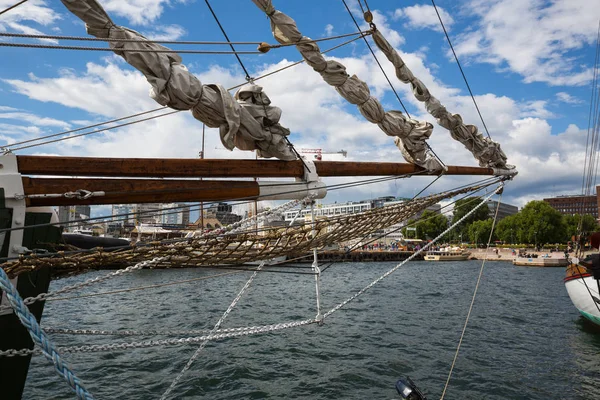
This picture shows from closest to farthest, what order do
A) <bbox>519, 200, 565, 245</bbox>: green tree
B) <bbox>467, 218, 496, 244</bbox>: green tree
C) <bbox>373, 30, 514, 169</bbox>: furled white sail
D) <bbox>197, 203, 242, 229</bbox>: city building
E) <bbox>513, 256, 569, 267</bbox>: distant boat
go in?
<bbox>197, 203, 242, 229</bbox>: city building, <bbox>373, 30, 514, 169</bbox>: furled white sail, <bbox>513, 256, 569, 267</bbox>: distant boat, <bbox>519, 200, 565, 245</bbox>: green tree, <bbox>467, 218, 496, 244</bbox>: green tree

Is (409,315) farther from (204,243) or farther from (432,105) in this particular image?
(204,243)

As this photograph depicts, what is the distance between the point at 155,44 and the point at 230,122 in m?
1.06

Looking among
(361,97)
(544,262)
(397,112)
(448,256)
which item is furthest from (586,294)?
(448,256)

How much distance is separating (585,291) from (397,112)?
1276cm

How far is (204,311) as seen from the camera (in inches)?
658

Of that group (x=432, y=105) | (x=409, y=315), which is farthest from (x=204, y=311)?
(x=432, y=105)

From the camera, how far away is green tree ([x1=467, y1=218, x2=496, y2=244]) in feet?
291

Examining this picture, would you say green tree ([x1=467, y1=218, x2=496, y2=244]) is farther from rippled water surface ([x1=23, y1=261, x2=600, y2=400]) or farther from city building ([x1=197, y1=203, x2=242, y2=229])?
rippled water surface ([x1=23, y1=261, x2=600, y2=400])

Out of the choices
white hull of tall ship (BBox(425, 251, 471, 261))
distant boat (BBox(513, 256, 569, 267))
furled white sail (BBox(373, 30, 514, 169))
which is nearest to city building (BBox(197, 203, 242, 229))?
furled white sail (BBox(373, 30, 514, 169))

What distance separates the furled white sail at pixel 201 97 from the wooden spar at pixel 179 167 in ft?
0.62

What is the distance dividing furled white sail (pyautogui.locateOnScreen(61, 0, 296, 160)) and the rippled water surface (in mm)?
5506

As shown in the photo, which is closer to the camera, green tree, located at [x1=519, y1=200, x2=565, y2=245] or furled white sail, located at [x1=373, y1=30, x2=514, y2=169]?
furled white sail, located at [x1=373, y1=30, x2=514, y2=169]

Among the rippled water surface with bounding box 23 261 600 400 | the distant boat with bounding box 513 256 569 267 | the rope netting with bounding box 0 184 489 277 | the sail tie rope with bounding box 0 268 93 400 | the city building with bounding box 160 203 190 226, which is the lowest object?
the distant boat with bounding box 513 256 569 267

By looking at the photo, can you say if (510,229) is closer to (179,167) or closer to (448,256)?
(448,256)
